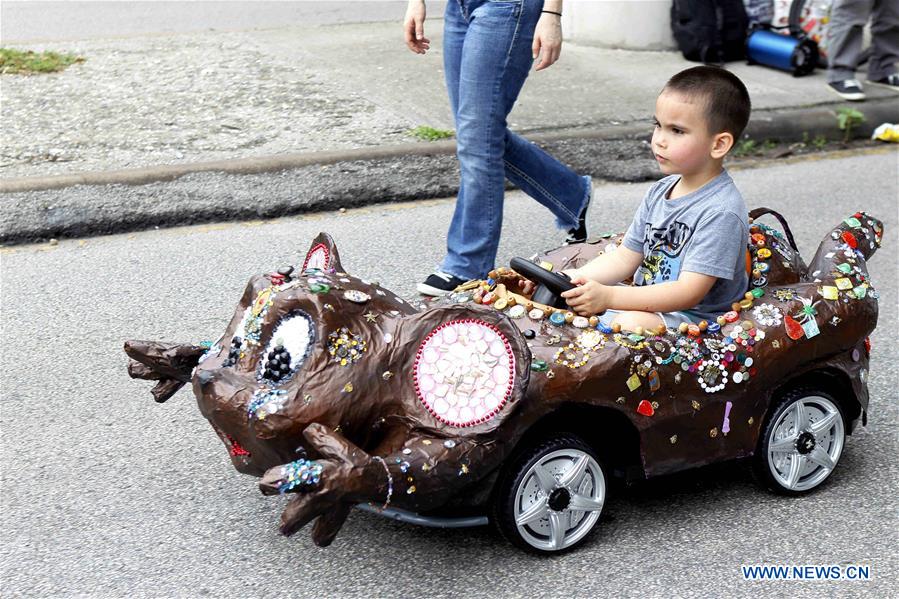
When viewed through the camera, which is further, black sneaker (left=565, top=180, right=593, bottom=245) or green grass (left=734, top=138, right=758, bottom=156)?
green grass (left=734, top=138, right=758, bottom=156)

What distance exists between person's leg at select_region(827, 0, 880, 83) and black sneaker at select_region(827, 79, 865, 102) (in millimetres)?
42

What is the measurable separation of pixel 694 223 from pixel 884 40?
6275mm

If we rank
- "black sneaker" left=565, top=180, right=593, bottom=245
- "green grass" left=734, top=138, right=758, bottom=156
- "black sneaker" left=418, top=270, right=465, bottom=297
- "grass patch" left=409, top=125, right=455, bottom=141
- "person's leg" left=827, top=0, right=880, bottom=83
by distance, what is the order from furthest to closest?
"person's leg" left=827, top=0, right=880, bottom=83, "green grass" left=734, top=138, right=758, bottom=156, "grass patch" left=409, top=125, right=455, bottom=141, "black sneaker" left=565, top=180, right=593, bottom=245, "black sneaker" left=418, top=270, right=465, bottom=297

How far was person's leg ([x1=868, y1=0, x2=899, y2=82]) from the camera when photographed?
831 centimetres

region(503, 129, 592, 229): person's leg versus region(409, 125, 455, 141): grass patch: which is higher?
region(503, 129, 592, 229): person's leg

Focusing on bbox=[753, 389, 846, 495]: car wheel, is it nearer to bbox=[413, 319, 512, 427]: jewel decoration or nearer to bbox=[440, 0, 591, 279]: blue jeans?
bbox=[413, 319, 512, 427]: jewel decoration

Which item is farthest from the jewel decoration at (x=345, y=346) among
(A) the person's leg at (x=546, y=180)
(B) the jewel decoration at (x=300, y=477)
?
(A) the person's leg at (x=546, y=180)

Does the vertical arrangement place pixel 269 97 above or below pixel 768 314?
below

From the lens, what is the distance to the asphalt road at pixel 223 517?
9.66 ft

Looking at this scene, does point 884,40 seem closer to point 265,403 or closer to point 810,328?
point 810,328

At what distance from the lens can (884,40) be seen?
8602mm

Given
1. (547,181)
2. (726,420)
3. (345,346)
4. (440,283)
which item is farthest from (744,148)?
(345,346)

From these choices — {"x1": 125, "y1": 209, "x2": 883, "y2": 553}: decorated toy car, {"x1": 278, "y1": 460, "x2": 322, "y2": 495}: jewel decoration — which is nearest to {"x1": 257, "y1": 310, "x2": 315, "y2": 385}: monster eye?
{"x1": 125, "y1": 209, "x2": 883, "y2": 553}: decorated toy car

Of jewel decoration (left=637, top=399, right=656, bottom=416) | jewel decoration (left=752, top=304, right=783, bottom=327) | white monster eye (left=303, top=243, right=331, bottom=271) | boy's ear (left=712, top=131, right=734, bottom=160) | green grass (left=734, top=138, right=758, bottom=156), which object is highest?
boy's ear (left=712, top=131, right=734, bottom=160)
